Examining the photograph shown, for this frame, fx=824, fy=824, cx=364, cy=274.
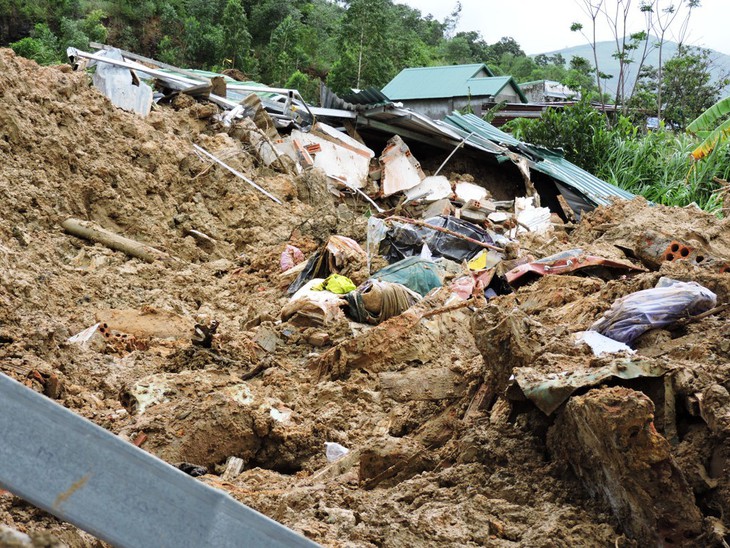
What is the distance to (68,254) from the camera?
8711 millimetres

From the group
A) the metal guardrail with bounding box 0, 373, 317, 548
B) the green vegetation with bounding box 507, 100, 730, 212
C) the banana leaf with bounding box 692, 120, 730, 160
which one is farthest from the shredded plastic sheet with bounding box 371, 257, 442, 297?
the green vegetation with bounding box 507, 100, 730, 212

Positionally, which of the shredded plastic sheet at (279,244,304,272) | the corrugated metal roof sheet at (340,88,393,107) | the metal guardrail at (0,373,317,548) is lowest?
the shredded plastic sheet at (279,244,304,272)

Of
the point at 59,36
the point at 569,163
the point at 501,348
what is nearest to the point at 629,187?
the point at 569,163

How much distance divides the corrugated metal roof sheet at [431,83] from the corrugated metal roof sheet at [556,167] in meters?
8.27

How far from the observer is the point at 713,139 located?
40.8 ft

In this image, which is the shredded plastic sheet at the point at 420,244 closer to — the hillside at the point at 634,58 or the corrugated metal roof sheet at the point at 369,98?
the corrugated metal roof sheet at the point at 369,98

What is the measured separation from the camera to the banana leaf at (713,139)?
12117mm

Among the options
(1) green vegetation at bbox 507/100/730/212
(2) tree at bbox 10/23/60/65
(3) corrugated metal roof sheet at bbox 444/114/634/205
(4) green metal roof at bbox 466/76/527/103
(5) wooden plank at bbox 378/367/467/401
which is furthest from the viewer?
(4) green metal roof at bbox 466/76/527/103

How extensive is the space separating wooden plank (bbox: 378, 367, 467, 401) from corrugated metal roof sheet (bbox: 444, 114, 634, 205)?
8582 mm

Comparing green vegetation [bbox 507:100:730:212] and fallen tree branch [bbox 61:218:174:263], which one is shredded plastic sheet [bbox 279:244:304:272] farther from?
green vegetation [bbox 507:100:730:212]

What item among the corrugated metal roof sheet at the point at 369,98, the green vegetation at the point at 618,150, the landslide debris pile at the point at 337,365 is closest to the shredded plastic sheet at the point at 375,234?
the landslide debris pile at the point at 337,365

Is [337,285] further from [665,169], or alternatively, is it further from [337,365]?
[665,169]

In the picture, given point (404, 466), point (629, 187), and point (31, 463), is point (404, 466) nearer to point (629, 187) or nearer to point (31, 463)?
point (31, 463)

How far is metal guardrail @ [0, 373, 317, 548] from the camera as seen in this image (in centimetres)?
130
